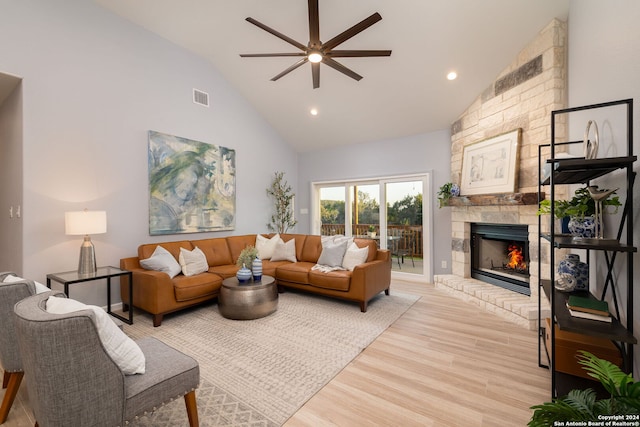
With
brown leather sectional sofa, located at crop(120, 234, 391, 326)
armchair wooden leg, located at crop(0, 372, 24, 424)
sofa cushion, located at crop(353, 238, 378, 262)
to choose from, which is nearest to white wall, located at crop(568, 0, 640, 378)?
brown leather sectional sofa, located at crop(120, 234, 391, 326)

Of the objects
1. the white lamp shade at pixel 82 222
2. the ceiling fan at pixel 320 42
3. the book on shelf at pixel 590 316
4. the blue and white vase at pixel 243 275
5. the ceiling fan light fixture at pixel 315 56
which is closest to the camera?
the book on shelf at pixel 590 316

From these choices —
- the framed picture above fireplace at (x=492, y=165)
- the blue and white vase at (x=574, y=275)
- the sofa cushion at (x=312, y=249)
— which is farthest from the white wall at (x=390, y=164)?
the blue and white vase at (x=574, y=275)

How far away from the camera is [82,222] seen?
306 cm

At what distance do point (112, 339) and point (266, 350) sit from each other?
158 centimetres

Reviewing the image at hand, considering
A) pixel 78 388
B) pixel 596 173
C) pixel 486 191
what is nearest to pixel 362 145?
pixel 486 191

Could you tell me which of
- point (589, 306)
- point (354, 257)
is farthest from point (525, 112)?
point (354, 257)

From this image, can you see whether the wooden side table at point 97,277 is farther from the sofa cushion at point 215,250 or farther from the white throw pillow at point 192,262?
the sofa cushion at point 215,250

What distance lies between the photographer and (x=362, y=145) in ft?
19.6

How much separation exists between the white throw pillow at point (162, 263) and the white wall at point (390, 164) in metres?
3.38

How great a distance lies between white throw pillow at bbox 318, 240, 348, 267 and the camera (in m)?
4.28

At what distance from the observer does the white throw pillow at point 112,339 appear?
1307 millimetres

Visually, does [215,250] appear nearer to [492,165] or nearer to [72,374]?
[72,374]

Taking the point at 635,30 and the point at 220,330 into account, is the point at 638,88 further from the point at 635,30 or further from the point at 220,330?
the point at 220,330

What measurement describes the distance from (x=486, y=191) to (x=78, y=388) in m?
4.55
